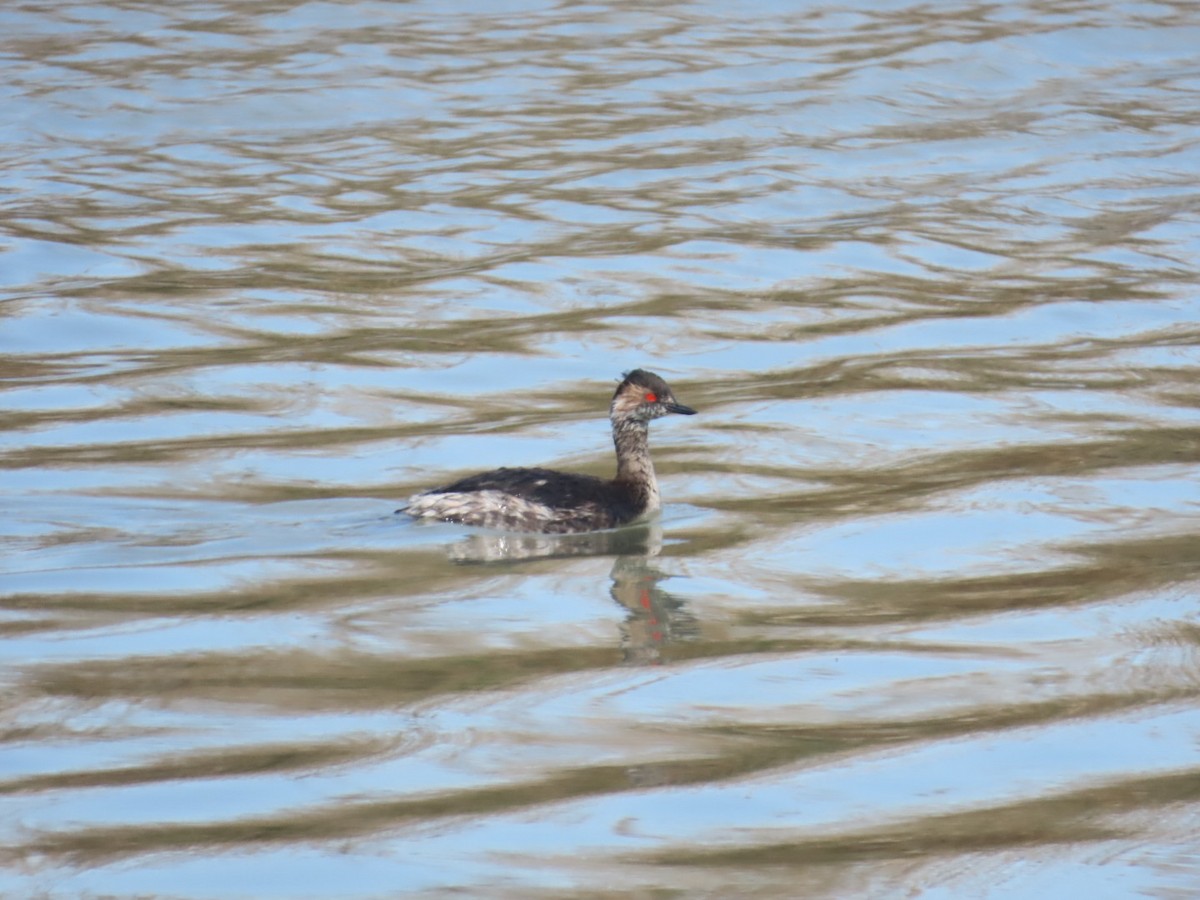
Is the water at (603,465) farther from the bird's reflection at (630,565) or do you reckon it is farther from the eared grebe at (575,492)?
the eared grebe at (575,492)

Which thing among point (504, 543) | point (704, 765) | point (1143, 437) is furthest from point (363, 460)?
point (704, 765)

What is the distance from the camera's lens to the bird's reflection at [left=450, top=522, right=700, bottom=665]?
806 cm

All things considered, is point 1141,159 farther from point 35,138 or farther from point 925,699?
point 925,699

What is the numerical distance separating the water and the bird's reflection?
0.13 ft

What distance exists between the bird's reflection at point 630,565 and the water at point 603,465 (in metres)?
0.04

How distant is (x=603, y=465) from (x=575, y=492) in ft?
5.04

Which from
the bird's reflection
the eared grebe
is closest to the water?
the bird's reflection

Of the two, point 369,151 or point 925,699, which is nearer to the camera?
point 925,699

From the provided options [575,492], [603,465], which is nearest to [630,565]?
[575,492]

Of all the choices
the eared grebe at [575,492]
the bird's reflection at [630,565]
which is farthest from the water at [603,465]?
the eared grebe at [575,492]

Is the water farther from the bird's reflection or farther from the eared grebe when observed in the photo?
the eared grebe

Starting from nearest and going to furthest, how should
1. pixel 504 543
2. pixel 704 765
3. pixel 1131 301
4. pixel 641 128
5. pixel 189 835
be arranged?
pixel 189 835
pixel 704 765
pixel 504 543
pixel 1131 301
pixel 641 128

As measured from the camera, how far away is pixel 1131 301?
15047 mm

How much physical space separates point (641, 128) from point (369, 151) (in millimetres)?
2900
